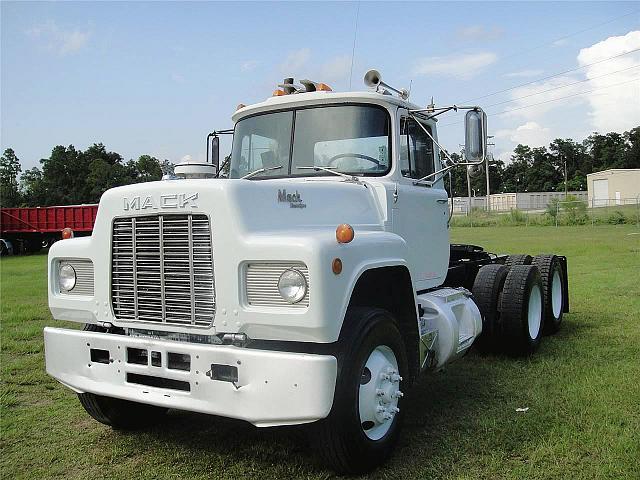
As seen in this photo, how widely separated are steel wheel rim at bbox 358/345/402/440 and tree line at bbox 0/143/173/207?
5005cm

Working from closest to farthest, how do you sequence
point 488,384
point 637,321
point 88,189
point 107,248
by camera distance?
point 107,248
point 488,384
point 637,321
point 88,189

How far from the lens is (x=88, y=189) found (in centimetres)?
5650

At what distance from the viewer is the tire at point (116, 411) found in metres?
4.71

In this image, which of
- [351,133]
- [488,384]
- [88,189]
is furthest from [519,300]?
[88,189]

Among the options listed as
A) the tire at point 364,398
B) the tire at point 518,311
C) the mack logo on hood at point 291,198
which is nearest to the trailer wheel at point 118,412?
the tire at point 364,398

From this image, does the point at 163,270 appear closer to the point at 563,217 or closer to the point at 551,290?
the point at 551,290

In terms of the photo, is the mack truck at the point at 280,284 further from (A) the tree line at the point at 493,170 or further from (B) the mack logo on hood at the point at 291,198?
(A) the tree line at the point at 493,170

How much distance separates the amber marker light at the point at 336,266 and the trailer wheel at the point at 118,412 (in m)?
2.23

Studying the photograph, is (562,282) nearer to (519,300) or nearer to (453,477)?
(519,300)

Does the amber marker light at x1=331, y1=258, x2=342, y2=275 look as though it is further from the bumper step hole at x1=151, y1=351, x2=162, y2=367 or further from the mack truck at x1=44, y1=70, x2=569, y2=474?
the bumper step hole at x1=151, y1=351, x2=162, y2=367

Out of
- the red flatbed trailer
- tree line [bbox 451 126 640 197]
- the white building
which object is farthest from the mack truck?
tree line [bbox 451 126 640 197]

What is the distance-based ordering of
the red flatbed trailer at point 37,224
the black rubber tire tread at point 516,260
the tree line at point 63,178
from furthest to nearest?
the tree line at point 63,178 → the red flatbed trailer at point 37,224 → the black rubber tire tread at point 516,260

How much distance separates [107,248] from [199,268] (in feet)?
2.59

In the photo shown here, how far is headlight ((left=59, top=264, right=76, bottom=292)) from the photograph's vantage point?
14.8ft
